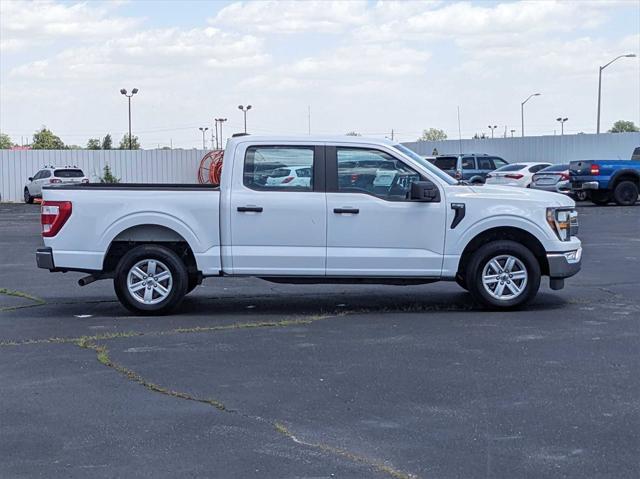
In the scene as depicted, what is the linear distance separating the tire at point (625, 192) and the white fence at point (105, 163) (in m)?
24.3

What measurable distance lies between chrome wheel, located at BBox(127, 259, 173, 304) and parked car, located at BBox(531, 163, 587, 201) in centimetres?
2481

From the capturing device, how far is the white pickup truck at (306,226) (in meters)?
11.0

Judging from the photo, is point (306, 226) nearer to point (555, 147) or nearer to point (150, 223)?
point (150, 223)

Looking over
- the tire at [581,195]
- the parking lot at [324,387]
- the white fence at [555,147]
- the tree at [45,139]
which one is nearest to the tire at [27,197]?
the white fence at [555,147]

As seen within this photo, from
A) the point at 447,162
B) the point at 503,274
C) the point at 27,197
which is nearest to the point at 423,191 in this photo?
the point at 503,274

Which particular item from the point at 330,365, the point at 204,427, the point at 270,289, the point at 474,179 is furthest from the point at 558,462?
the point at 474,179

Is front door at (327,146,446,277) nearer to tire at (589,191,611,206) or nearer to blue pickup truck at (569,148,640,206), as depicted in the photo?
blue pickup truck at (569,148,640,206)

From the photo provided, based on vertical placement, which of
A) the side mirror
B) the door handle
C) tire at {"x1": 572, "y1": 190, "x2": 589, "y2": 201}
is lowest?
tire at {"x1": 572, "y1": 190, "x2": 589, "y2": 201}

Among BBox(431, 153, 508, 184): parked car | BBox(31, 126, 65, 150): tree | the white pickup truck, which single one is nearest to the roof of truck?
the white pickup truck

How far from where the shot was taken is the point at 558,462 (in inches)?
227

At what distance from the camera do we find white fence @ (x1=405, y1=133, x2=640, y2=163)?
49.1m

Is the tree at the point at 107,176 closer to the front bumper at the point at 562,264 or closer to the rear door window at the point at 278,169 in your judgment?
the rear door window at the point at 278,169

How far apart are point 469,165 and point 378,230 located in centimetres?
3085

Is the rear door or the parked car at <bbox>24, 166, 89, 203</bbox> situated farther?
the parked car at <bbox>24, 166, 89, 203</bbox>
